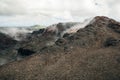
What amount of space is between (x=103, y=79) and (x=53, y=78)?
25320 mm

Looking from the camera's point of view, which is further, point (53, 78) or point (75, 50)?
point (75, 50)

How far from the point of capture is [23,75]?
156750mm

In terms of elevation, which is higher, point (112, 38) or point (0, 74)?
point (112, 38)

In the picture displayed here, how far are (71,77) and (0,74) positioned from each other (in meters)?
39.4

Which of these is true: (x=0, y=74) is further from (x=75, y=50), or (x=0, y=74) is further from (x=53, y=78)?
(x=75, y=50)

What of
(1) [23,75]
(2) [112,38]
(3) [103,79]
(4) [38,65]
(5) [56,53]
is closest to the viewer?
(3) [103,79]

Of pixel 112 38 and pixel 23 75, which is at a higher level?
pixel 112 38

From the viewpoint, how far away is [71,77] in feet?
494

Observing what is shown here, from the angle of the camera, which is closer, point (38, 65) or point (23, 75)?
point (23, 75)

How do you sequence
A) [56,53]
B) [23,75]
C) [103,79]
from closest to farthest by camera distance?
1. [103,79]
2. [23,75]
3. [56,53]

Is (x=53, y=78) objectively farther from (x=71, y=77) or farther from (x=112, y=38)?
(x=112, y=38)

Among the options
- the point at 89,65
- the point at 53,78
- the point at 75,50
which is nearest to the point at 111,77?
the point at 89,65

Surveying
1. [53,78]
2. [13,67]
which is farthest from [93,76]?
[13,67]

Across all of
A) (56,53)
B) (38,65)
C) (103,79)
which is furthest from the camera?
(56,53)
